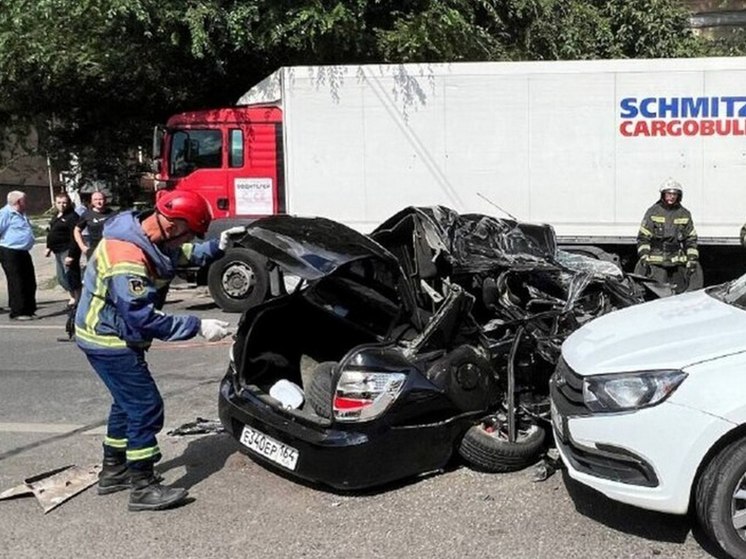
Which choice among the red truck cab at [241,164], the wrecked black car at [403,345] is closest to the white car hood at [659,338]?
the wrecked black car at [403,345]

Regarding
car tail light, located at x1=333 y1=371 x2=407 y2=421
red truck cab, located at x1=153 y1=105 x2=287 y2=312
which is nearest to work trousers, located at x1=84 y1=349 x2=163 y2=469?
car tail light, located at x1=333 y1=371 x2=407 y2=421

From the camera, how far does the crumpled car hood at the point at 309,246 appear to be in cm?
443

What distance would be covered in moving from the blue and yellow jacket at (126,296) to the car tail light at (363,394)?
79 cm

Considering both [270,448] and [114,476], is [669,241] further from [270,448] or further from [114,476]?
[114,476]

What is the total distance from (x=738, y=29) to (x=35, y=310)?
16.7 metres

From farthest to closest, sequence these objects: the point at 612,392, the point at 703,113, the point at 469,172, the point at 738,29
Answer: the point at 738,29 → the point at 469,172 → the point at 703,113 → the point at 612,392

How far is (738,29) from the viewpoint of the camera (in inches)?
791

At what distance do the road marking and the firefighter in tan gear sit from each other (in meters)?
5.67

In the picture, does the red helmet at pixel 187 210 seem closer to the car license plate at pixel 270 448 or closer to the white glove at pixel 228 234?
the white glove at pixel 228 234

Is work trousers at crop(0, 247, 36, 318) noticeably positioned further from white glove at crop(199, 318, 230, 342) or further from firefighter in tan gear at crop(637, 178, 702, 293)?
white glove at crop(199, 318, 230, 342)

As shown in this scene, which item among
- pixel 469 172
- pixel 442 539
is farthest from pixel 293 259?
pixel 469 172

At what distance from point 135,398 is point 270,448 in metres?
0.73

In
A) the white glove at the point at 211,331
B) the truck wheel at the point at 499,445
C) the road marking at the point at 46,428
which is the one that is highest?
the white glove at the point at 211,331

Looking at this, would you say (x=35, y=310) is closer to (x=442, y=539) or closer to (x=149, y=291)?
(x=149, y=291)
